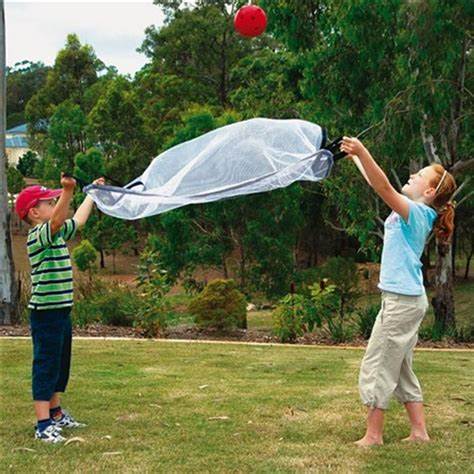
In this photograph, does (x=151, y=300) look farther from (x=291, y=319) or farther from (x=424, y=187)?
(x=424, y=187)

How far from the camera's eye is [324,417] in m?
6.06

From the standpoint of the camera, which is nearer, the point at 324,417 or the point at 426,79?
the point at 324,417

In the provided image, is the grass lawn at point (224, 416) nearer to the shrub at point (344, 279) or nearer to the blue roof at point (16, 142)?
the shrub at point (344, 279)

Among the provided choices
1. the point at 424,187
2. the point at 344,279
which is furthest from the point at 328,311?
the point at 424,187

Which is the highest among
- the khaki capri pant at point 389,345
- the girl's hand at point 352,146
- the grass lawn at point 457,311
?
the girl's hand at point 352,146

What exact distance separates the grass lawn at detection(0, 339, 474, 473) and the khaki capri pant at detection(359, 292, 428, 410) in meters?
0.35

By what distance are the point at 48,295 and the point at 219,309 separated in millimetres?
7218

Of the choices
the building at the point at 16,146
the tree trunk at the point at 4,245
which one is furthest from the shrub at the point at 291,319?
the building at the point at 16,146

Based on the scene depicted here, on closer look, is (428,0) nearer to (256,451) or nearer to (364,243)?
(364,243)

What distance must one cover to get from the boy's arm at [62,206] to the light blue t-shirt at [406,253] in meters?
2.03

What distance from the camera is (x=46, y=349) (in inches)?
215

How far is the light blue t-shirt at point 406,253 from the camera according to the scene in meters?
5.20

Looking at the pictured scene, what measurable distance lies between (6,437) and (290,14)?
35.5 feet

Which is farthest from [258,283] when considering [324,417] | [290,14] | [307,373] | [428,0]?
[324,417]
